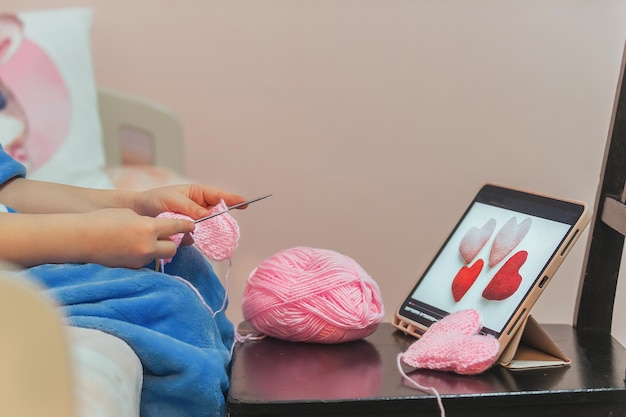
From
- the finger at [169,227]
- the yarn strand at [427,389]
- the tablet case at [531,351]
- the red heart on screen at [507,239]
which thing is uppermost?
the finger at [169,227]

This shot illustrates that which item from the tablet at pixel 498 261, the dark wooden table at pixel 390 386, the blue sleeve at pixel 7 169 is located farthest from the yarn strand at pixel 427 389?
the blue sleeve at pixel 7 169

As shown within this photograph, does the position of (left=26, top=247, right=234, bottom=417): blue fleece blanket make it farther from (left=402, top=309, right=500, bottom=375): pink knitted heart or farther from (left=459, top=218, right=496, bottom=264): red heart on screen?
(left=459, top=218, right=496, bottom=264): red heart on screen

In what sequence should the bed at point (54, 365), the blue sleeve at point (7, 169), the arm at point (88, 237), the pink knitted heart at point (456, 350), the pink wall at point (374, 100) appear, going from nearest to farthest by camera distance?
the bed at point (54, 365)
the arm at point (88, 237)
the pink knitted heart at point (456, 350)
the blue sleeve at point (7, 169)
the pink wall at point (374, 100)

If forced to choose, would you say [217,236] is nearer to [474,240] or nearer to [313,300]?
[313,300]

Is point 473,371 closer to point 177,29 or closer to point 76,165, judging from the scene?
point 76,165

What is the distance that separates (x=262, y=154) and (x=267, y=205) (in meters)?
0.12

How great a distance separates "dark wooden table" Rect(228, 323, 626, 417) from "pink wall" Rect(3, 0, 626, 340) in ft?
2.67

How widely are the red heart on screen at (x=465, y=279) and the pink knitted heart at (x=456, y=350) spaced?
7 centimetres

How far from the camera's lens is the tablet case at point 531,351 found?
819mm

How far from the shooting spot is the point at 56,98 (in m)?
1.45

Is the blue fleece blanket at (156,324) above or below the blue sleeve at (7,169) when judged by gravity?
below

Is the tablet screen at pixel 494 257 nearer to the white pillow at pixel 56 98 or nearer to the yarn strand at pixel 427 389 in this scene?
the yarn strand at pixel 427 389

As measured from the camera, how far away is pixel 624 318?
128cm

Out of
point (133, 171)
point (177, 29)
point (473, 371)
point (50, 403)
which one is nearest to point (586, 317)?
point (473, 371)
